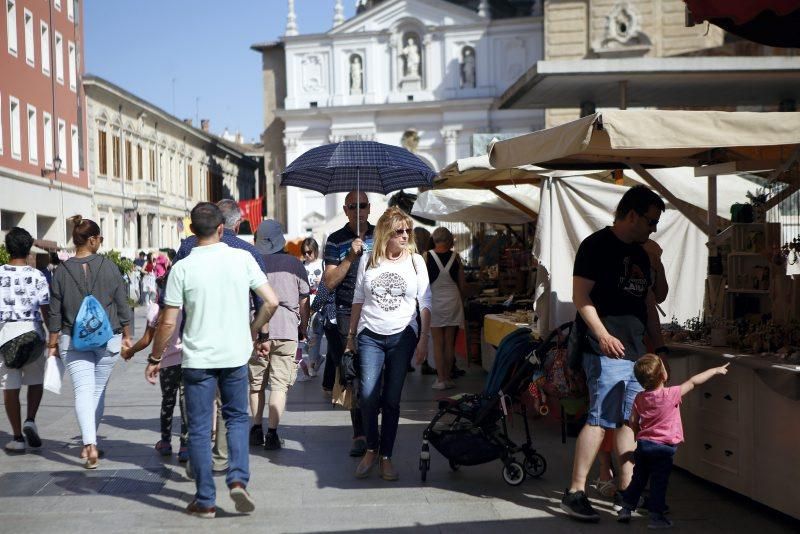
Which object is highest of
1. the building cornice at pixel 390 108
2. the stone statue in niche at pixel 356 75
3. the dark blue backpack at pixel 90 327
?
the stone statue in niche at pixel 356 75

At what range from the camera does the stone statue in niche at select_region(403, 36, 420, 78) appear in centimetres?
6006

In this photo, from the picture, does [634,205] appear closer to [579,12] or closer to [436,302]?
[436,302]

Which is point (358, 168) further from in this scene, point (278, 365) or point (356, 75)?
point (356, 75)

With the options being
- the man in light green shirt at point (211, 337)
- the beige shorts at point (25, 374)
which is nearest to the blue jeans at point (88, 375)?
the beige shorts at point (25, 374)

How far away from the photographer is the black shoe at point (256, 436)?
7.98 metres

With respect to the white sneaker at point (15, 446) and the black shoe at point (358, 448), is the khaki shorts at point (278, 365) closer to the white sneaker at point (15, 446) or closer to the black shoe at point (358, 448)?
the black shoe at point (358, 448)

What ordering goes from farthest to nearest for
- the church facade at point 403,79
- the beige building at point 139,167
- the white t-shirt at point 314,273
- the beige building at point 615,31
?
the church facade at point 403,79 < the beige building at point 615,31 < the beige building at point 139,167 < the white t-shirt at point 314,273

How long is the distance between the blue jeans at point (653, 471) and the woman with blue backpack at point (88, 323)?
12.5 ft

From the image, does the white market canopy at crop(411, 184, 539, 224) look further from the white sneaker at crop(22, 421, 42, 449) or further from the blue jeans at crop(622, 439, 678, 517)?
the blue jeans at crop(622, 439, 678, 517)

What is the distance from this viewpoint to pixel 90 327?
712cm

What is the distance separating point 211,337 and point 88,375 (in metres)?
1.99

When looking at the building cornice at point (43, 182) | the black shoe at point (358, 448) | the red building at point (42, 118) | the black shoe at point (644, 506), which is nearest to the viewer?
the black shoe at point (644, 506)

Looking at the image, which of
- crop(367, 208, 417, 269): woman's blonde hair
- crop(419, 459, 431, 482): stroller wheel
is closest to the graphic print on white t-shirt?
crop(367, 208, 417, 269): woman's blonde hair

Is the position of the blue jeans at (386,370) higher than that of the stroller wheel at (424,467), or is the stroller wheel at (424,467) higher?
the blue jeans at (386,370)
